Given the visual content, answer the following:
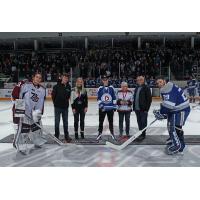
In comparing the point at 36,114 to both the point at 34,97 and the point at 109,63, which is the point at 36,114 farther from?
the point at 109,63

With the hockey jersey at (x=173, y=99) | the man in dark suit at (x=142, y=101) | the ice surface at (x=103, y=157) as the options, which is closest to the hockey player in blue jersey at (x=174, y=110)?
the hockey jersey at (x=173, y=99)

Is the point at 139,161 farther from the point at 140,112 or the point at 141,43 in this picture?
the point at 141,43

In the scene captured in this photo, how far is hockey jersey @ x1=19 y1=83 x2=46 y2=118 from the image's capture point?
561cm

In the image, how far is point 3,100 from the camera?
1652 cm

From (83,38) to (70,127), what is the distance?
12.4 m

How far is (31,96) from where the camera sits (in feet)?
18.6

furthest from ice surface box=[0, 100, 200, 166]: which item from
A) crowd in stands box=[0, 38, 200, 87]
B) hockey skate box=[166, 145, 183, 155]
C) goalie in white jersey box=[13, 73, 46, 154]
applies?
crowd in stands box=[0, 38, 200, 87]

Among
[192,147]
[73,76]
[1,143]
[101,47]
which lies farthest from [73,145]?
[101,47]

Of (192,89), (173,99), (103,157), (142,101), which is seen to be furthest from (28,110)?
(192,89)

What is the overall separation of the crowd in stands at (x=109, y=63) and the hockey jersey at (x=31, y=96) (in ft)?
35.7

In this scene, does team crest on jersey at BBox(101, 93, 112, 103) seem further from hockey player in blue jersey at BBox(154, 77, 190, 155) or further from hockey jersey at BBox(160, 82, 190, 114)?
hockey jersey at BBox(160, 82, 190, 114)

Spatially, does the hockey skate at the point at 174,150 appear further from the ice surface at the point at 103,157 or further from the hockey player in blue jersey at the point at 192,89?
the hockey player in blue jersey at the point at 192,89

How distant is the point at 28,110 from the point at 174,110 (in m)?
2.11

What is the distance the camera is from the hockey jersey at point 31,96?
5.61 m
